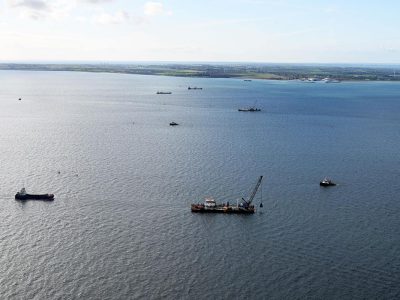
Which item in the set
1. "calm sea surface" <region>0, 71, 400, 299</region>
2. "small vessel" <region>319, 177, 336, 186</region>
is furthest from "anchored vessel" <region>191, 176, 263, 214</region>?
"small vessel" <region>319, 177, 336, 186</region>

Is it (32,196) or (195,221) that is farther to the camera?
(32,196)

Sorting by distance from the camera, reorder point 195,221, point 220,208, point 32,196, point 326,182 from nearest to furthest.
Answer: point 195,221
point 220,208
point 32,196
point 326,182

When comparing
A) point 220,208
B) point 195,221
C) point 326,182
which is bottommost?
point 326,182

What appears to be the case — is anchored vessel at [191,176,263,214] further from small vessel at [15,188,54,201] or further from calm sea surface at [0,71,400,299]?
small vessel at [15,188,54,201]

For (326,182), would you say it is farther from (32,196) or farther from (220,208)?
(32,196)

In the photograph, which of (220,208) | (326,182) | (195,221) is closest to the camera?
(195,221)

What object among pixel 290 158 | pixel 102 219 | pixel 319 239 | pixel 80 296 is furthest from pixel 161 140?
pixel 80 296

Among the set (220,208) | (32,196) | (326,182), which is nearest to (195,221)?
(220,208)

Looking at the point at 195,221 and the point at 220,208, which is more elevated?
the point at 220,208

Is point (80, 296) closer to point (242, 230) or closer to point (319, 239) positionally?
point (242, 230)
